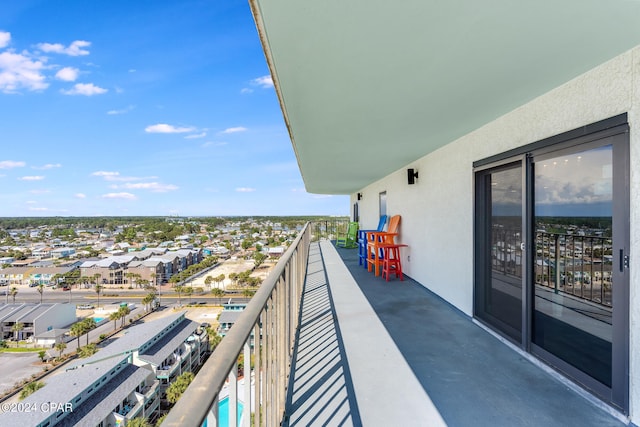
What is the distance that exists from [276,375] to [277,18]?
1825 mm

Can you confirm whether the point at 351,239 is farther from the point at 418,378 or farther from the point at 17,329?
the point at 17,329

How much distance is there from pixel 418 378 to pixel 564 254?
2.99 m

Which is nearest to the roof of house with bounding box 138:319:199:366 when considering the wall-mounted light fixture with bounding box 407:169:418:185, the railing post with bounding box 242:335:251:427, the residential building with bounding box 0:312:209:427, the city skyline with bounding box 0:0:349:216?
the residential building with bounding box 0:312:209:427

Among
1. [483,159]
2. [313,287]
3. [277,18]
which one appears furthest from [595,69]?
[313,287]

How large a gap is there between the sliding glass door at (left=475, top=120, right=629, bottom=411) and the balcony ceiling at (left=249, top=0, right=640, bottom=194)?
58cm

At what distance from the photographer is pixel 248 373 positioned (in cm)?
105

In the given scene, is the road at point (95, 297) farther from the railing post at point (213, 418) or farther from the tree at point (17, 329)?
the railing post at point (213, 418)

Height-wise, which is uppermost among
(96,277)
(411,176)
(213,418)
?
(411,176)

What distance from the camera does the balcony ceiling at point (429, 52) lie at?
1255 millimetres

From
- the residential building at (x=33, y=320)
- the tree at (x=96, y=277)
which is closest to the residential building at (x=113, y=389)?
the residential building at (x=33, y=320)

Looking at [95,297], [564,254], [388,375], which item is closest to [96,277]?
[95,297]

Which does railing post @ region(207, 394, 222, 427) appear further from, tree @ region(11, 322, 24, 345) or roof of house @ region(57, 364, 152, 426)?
tree @ region(11, 322, 24, 345)

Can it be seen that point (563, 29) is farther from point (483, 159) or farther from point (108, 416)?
point (108, 416)

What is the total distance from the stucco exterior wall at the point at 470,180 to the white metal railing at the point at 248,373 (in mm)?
2085
